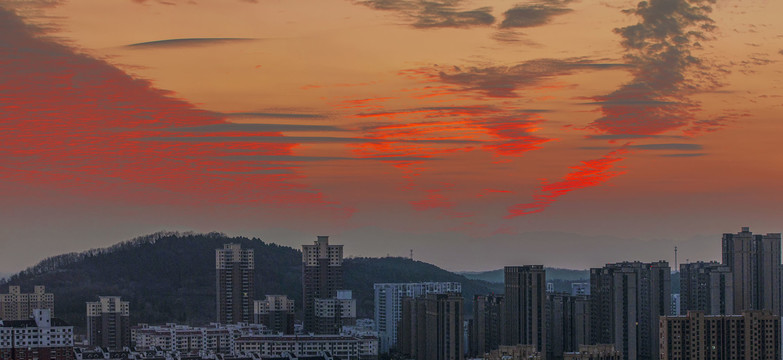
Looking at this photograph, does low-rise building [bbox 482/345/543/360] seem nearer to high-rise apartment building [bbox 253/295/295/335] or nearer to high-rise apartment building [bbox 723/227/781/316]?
high-rise apartment building [bbox 723/227/781/316]

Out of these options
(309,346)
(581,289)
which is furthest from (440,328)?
(581,289)

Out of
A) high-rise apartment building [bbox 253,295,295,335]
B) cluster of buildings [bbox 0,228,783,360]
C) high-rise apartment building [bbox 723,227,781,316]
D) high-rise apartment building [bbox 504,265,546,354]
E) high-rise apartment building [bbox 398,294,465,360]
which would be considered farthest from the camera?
high-rise apartment building [bbox 253,295,295,335]

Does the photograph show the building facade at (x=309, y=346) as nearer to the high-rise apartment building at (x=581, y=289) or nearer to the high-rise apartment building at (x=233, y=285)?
the high-rise apartment building at (x=233, y=285)

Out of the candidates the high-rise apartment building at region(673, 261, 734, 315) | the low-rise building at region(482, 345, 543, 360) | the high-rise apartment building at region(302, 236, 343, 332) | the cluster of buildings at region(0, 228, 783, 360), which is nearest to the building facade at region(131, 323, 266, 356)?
the cluster of buildings at region(0, 228, 783, 360)

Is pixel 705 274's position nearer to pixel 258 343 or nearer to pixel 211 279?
pixel 258 343

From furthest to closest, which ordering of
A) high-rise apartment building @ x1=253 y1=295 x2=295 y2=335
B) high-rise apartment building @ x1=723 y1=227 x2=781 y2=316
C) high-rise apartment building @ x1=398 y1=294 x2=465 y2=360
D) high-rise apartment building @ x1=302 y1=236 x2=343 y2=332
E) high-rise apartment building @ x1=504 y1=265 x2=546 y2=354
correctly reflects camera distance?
high-rise apartment building @ x1=302 y1=236 x2=343 y2=332
high-rise apartment building @ x1=253 y1=295 x2=295 y2=335
high-rise apartment building @ x1=723 y1=227 x2=781 y2=316
high-rise apartment building @ x1=504 y1=265 x2=546 y2=354
high-rise apartment building @ x1=398 y1=294 x2=465 y2=360
